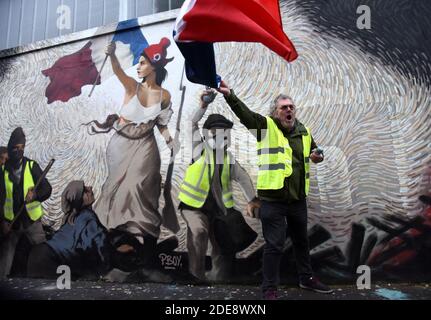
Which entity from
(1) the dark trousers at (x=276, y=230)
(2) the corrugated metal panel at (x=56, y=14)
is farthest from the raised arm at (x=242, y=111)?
(2) the corrugated metal panel at (x=56, y=14)

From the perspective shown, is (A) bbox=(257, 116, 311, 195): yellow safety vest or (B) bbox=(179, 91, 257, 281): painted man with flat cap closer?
(A) bbox=(257, 116, 311, 195): yellow safety vest

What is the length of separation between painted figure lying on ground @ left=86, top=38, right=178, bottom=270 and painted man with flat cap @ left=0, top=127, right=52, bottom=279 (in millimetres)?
999

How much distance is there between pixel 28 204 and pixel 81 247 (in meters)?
1.11

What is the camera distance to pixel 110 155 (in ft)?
14.4

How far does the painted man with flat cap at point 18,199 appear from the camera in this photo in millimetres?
4711

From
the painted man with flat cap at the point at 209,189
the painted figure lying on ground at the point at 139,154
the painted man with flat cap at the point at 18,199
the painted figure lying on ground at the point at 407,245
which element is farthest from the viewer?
the painted man with flat cap at the point at 18,199

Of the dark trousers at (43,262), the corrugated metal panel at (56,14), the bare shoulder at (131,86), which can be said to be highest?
the corrugated metal panel at (56,14)

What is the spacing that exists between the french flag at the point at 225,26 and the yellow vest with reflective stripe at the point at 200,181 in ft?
4.96

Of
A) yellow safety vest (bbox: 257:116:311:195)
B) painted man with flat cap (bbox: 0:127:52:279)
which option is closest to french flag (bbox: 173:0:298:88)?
yellow safety vest (bbox: 257:116:311:195)

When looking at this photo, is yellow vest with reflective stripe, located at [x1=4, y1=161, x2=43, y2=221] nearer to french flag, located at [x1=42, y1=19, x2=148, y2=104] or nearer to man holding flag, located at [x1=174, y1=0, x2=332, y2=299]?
french flag, located at [x1=42, y1=19, x2=148, y2=104]

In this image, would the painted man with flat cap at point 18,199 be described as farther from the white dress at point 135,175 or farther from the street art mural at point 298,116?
the white dress at point 135,175

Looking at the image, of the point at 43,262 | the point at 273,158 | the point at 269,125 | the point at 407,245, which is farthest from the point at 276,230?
the point at 43,262

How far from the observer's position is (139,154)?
167 inches

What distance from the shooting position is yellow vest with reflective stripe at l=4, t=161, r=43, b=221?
4.73m
